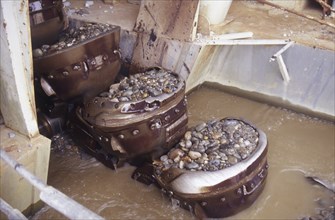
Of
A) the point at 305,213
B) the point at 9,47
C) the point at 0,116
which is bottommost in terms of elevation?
the point at 305,213

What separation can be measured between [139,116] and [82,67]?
2.51 ft

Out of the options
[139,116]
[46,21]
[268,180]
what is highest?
[46,21]

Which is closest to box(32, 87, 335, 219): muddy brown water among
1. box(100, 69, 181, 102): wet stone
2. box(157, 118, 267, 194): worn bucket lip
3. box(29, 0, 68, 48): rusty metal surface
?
box(157, 118, 267, 194): worn bucket lip

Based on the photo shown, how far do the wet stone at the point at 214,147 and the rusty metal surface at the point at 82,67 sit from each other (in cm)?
100

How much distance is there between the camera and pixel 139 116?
2951 mm

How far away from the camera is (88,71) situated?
342 centimetres

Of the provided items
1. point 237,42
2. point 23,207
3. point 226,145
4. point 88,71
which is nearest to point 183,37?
point 237,42

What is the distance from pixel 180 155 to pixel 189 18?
56.8 inches

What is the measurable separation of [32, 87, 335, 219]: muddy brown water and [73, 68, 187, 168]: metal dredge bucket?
0.89 feet

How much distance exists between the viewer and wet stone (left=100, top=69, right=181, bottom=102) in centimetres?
304

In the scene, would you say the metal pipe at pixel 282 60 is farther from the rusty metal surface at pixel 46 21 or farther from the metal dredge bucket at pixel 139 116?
the rusty metal surface at pixel 46 21

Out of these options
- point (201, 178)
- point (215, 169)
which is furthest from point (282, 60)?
point (201, 178)

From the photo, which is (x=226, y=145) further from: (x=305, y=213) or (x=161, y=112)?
(x=305, y=213)

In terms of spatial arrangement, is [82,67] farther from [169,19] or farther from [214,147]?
[214,147]
